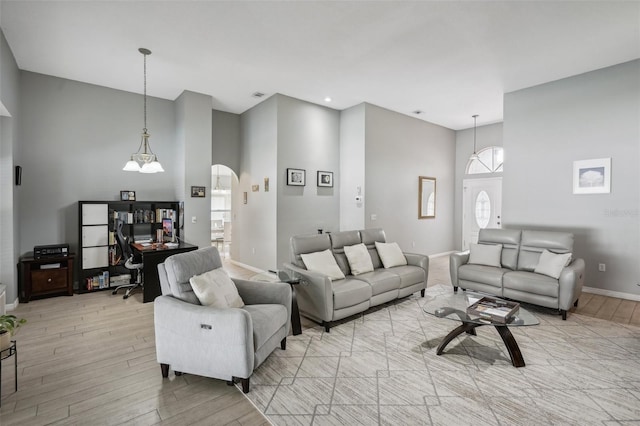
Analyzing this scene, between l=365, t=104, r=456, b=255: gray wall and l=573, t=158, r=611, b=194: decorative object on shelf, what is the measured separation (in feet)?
10.0

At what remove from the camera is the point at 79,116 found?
5184 millimetres

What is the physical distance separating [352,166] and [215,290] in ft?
14.7

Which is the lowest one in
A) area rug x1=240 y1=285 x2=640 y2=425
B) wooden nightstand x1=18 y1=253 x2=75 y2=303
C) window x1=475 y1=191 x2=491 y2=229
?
area rug x1=240 y1=285 x2=640 y2=425

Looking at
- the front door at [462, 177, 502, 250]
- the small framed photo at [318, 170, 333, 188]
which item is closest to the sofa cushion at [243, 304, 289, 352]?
the small framed photo at [318, 170, 333, 188]

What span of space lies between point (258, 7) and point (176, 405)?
11.7 feet

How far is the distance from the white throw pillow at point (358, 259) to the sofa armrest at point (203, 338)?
2.05 metres

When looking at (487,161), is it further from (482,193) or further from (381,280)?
(381,280)

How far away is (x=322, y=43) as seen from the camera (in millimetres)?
3949

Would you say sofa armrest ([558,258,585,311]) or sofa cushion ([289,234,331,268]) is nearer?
sofa armrest ([558,258,585,311])

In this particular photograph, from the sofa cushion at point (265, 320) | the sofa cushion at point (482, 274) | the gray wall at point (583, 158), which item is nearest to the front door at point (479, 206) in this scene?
the gray wall at point (583, 158)

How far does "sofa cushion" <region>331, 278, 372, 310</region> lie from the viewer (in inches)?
134

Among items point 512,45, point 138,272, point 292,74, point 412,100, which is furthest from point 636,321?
point 138,272

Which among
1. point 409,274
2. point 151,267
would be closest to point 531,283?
point 409,274

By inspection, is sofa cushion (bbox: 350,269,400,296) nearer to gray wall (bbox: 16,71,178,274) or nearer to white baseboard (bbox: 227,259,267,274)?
white baseboard (bbox: 227,259,267,274)
